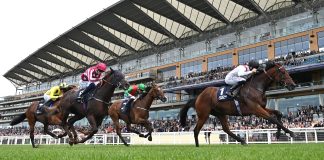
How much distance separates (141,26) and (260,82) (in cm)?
4015

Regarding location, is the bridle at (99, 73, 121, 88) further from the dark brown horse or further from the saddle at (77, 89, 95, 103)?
the dark brown horse

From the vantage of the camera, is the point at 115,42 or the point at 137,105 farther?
the point at 115,42

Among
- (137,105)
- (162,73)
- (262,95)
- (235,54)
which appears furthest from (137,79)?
(262,95)

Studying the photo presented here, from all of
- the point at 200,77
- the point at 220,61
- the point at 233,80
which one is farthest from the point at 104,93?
the point at 220,61

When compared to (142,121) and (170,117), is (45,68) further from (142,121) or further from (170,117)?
(142,121)

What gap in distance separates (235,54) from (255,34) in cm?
336

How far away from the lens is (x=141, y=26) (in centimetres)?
4831

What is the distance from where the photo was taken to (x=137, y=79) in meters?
50.8

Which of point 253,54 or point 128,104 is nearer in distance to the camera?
point 128,104

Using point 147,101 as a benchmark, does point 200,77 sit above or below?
above

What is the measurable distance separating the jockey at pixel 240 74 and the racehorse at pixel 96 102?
314 cm

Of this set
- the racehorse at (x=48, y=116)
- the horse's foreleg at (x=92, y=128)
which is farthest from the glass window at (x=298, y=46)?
the horse's foreleg at (x=92, y=128)

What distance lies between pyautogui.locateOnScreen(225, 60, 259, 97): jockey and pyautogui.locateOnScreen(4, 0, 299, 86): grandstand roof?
30646 mm

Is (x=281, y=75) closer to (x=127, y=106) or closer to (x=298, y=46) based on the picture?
(x=127, y=106)
